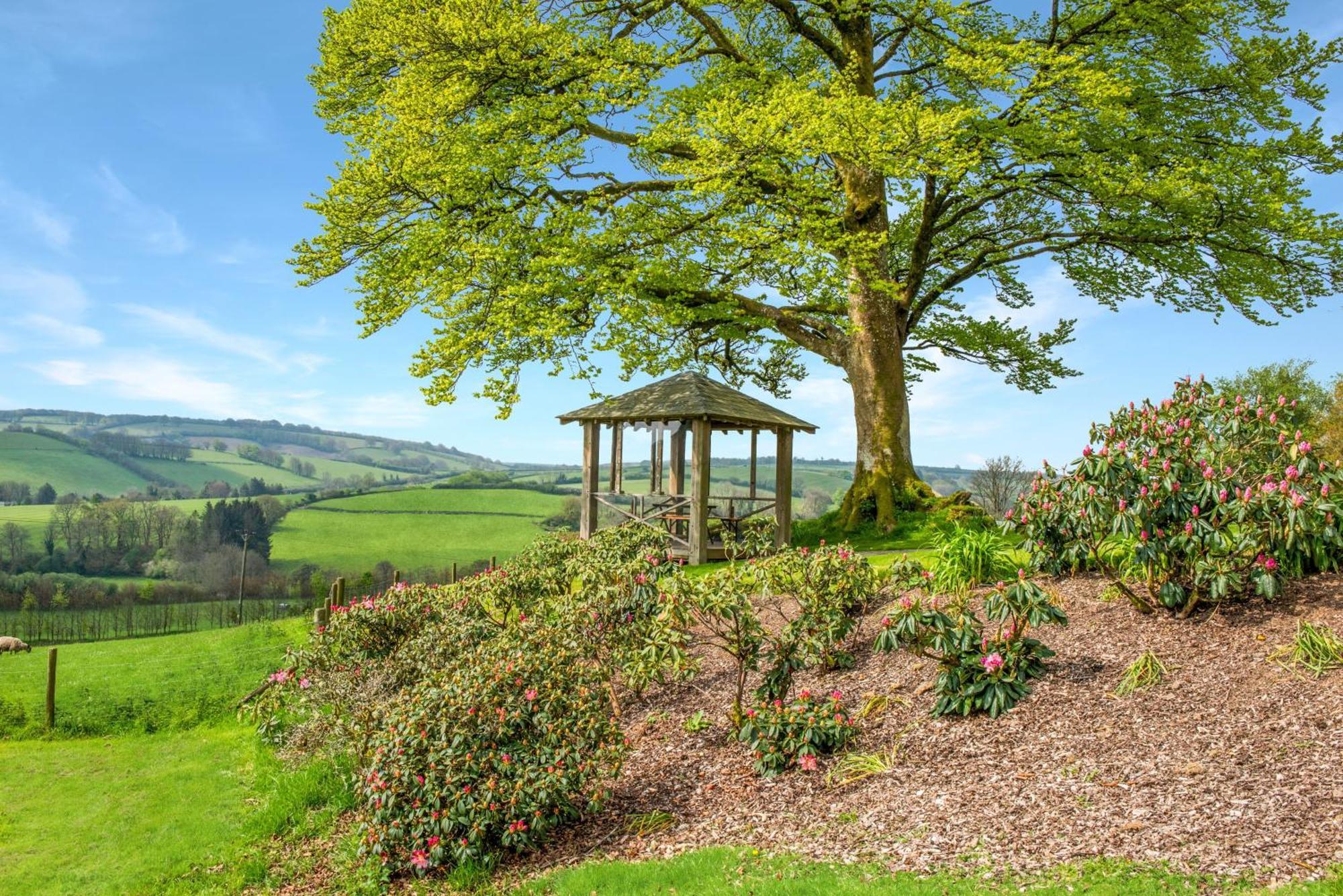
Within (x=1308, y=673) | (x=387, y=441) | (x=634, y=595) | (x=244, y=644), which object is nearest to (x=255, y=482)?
(x=387, y=441)

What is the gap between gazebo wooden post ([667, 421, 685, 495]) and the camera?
57.5 ft

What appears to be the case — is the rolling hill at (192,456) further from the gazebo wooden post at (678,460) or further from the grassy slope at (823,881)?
the grassy slope at (823,881)

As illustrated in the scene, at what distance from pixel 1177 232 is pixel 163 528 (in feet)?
157

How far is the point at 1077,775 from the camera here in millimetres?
5523

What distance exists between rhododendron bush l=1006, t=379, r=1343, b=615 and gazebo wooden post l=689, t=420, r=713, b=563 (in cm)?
853

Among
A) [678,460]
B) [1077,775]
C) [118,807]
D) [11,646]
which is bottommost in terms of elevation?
[11,646]

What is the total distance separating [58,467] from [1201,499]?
281ft

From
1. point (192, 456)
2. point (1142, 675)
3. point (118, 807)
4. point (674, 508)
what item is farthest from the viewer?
point (192, 456)

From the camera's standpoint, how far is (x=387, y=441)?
354 feet

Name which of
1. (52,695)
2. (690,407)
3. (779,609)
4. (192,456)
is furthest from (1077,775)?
(192,456)

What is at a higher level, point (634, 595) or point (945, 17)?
point (945, 17)

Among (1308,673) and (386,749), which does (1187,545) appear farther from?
(386,749)

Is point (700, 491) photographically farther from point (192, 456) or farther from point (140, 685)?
point (192, 456)

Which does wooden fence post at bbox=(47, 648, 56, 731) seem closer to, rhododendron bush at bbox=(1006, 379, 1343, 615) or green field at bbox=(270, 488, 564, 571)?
rhododendron bush at bbox=(1006, 379, 1343, 615)
